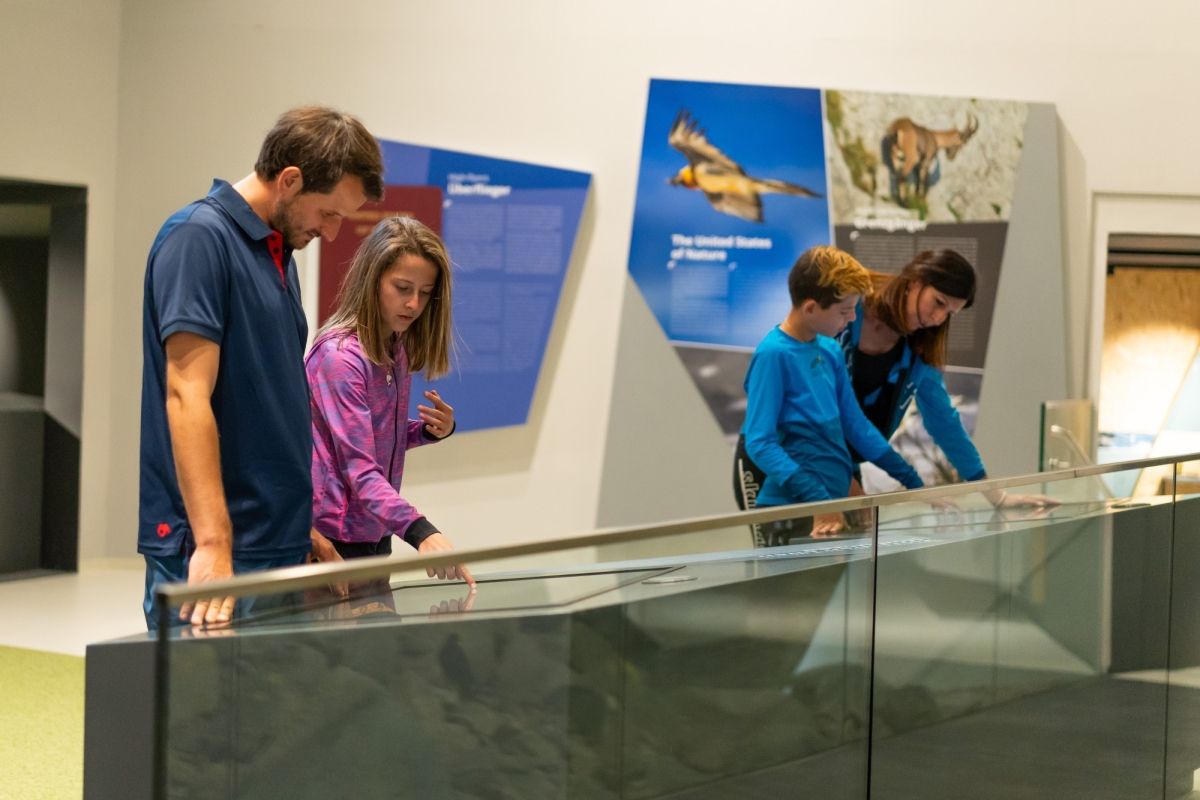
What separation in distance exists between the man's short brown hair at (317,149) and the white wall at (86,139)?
5997 millimetres

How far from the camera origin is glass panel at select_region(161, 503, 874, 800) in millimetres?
1788

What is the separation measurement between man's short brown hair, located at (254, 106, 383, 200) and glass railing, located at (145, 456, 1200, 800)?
754mm

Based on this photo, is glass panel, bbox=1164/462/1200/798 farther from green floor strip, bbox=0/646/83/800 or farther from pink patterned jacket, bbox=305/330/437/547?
green floor strip, bbox=0/646/83/800

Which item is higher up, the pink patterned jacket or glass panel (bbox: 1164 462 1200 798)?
the pink patterned jacket

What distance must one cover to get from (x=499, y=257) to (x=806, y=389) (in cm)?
387

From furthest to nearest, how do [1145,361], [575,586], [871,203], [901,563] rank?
[1145,361] < [871,203] < [901,563] < [575,586]

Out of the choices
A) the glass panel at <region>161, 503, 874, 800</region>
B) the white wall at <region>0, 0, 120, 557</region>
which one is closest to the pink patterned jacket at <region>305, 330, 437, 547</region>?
the glass panel at <region>161, 503, 874, 800</region>

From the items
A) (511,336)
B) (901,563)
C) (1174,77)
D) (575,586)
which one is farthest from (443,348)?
(1174,77)

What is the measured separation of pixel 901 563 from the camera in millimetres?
2793

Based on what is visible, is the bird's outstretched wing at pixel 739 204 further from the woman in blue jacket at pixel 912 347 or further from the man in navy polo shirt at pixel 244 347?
the man in navy polo shirt at pixel 244 347

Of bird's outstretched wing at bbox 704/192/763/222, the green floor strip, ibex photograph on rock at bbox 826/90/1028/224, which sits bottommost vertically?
the green floor strip

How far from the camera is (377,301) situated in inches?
106

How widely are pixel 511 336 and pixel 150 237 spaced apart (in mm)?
2467

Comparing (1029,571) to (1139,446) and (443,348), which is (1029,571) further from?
(1139,446)
